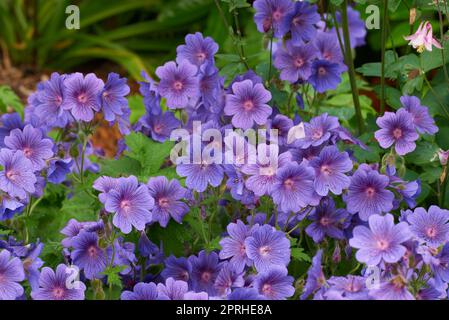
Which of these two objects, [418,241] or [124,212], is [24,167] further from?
[418,241]

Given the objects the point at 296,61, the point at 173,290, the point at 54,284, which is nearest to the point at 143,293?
the point at 173,290

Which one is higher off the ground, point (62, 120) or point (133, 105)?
point (133, 105)

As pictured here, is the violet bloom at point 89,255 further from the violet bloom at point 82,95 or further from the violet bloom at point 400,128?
the violet bloom at point 400,128

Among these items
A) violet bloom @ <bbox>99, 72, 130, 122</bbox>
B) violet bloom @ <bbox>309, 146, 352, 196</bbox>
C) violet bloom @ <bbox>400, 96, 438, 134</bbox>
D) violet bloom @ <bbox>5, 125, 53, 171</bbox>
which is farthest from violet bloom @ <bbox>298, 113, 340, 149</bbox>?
violet bloom @ <bbox>5, 125, 53, 171</bbox>

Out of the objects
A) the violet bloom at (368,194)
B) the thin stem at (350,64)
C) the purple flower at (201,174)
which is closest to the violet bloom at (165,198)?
the purple flower at (201,174)

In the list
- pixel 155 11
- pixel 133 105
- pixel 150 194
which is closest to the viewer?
pixel 150 194

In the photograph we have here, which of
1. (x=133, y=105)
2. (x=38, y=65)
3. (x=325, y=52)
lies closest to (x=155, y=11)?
(x=38, y=65)

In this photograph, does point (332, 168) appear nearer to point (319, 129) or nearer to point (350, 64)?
point (319, 129)
